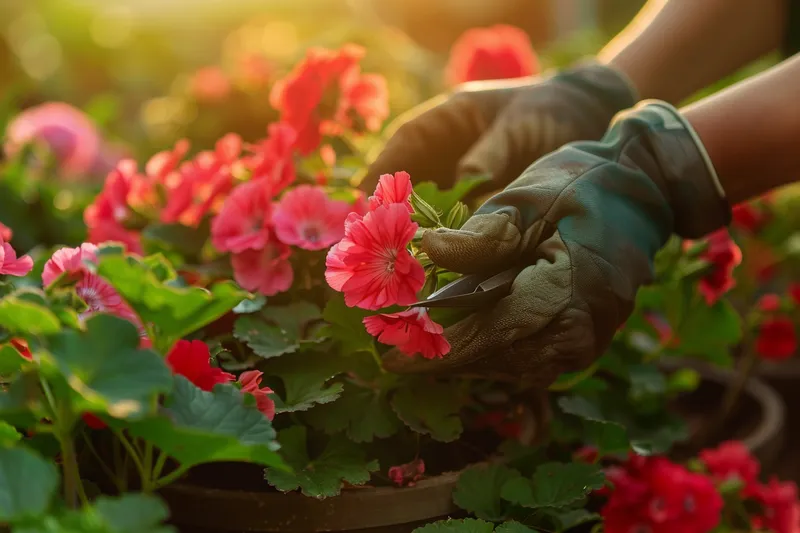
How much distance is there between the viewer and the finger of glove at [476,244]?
2.10 ft

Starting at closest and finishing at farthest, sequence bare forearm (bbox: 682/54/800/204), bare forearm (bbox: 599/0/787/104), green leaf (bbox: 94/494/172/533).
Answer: green leaf (bbox: 94/494/172/533), bare forearm (bbox: 682/54/800/204), bare forearm (bbox: 599/0/787/104)

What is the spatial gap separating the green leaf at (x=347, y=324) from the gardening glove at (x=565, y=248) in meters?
0.03

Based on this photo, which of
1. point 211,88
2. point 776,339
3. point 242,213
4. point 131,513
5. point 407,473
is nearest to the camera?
point 131,513

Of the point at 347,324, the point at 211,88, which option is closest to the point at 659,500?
the point at 347,324

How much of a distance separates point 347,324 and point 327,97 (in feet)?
1.43

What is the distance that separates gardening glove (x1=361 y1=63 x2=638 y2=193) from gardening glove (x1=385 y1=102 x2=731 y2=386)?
172mm

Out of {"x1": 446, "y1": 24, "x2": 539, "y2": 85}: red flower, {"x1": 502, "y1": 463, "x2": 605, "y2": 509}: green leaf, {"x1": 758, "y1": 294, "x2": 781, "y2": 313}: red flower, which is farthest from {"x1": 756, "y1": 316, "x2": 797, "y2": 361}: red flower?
{"x1": 502, "y1": 463, "x2": 605, "y2": 509}: green leaf

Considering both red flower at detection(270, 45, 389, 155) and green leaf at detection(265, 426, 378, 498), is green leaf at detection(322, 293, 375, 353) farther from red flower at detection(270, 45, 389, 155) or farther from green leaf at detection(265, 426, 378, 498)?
red flower at detection(270, 45, 389, 155)

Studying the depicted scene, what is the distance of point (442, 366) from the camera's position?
0.71 meters

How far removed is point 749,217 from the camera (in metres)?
1.50

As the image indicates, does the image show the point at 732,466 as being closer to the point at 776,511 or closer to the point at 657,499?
the point at 776,511

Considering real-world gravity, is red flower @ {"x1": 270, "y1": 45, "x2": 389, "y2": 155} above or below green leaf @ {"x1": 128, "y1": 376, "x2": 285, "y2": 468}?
above

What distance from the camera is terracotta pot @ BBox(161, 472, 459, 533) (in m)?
0.69

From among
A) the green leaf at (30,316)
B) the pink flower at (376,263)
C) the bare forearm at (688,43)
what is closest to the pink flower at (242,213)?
the pink flower at (376,263)
